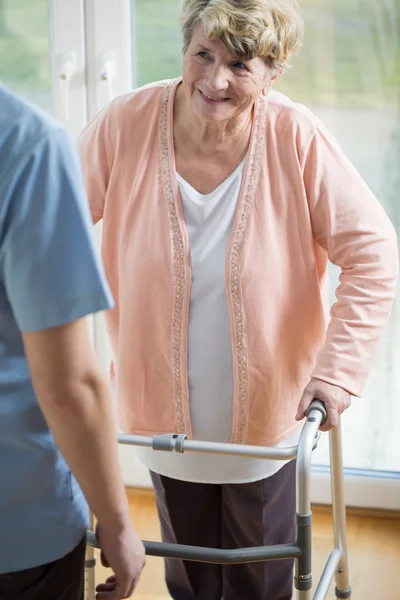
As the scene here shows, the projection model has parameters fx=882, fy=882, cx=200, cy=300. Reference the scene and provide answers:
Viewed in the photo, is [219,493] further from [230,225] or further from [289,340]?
[230,225]

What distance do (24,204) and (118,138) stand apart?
35.5 inches

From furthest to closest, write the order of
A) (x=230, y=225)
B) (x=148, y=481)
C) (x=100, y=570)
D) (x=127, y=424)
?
(x=148, y=481), (x=100, y=570), (x=127, y=424), (x=230, y=225)

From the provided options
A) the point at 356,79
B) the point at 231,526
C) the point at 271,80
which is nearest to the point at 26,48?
the point at 356,79

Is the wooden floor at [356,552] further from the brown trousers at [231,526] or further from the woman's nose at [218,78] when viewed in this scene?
the woman's nose at [218,78]

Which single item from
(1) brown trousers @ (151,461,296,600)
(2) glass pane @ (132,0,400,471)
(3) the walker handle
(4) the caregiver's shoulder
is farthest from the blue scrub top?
(2) glass pane @ (132,0,400,471)

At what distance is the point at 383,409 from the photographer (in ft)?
8.83

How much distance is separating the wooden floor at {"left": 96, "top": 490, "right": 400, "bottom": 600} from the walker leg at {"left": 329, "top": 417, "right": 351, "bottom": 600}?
44 centimetres

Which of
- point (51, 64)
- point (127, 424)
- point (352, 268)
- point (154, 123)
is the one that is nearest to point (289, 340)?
point (352, 268)

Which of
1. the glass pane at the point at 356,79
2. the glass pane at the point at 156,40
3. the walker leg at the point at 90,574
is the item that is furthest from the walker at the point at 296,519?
the glass pane at the point at 156,40

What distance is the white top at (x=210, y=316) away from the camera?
1669 mm

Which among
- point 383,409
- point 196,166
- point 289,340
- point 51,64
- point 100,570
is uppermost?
point 51,64

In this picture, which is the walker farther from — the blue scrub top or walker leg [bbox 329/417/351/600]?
the blue scrub top

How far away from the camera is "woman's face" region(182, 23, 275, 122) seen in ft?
5.27

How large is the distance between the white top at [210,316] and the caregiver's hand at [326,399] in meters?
0.17
